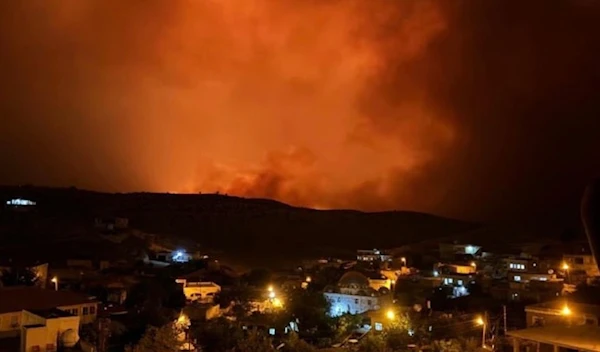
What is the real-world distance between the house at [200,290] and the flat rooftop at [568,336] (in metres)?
14.5

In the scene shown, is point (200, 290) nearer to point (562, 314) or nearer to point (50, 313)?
point (50, 313)

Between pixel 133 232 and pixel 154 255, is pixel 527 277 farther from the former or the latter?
pixel 133 232

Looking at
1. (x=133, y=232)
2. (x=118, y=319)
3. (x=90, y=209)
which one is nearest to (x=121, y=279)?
(x=118, y=319)

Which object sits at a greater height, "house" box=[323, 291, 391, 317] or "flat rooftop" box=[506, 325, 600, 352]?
"flat rooftop" box=[506, 325, 600, 352]

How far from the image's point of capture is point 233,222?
53500 millimetres

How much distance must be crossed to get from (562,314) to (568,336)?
5.14 meters

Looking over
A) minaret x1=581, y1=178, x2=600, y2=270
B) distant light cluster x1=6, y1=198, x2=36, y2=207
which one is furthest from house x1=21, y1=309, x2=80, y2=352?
distant light cluster x1=6, y1=198, x2=36, y2=207

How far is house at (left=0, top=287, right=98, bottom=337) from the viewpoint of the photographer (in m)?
16.0

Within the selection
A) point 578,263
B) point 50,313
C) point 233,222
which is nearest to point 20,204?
point 233,222

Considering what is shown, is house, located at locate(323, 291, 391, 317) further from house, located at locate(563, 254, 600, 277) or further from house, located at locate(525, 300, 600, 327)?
house, located at locate(563, 254, 600, 277)

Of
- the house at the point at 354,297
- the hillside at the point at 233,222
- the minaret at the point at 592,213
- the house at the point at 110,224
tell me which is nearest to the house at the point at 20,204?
the hillside at the point at 233,222

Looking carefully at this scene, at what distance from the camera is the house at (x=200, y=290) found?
23281mm

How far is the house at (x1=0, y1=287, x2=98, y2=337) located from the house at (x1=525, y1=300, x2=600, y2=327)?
12.7 m

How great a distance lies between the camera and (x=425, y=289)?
24.0 metres
